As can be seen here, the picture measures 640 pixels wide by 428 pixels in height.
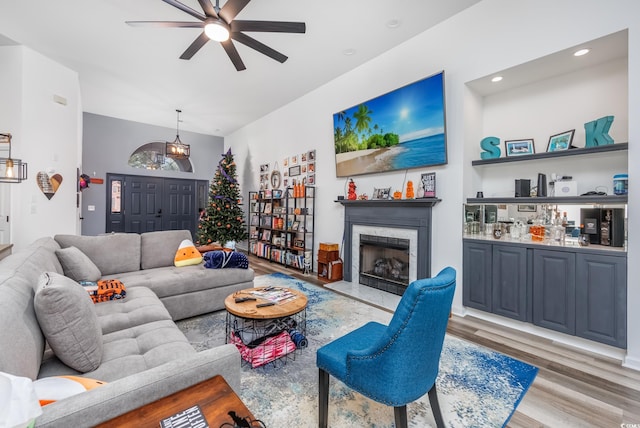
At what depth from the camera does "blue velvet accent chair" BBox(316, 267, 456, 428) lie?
47.1 inches

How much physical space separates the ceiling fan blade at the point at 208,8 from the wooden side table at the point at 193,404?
2616 mm

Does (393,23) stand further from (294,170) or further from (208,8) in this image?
(294,170)

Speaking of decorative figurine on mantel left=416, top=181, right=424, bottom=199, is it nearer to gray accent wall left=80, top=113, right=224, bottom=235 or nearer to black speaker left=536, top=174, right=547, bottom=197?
black speaker left=536, top=174, right=547, bottom=197

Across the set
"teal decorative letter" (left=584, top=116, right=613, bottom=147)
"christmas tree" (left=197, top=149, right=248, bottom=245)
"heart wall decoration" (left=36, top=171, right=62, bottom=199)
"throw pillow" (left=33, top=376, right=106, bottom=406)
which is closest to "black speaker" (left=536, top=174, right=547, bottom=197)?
"teal decorative letter" (left=584, top=116, right=613, bottom=147)

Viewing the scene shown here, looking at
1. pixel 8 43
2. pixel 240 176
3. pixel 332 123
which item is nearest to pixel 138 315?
pixel 332 123

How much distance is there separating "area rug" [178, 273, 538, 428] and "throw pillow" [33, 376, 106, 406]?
0.84m

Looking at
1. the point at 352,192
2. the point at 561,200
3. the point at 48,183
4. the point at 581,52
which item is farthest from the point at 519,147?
the point at 48,183

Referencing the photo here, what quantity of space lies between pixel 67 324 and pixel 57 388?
0.48 metres

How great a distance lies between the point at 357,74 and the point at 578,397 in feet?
14.6

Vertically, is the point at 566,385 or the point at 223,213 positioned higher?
the point at 223,213

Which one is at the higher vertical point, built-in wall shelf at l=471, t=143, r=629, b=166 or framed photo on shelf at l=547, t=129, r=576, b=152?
framed photo on shelf at l=547, t=129, r=576, b=152

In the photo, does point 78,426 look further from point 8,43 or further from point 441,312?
point 8,43

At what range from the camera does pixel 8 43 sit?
3.95 m

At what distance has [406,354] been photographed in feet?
4.07
